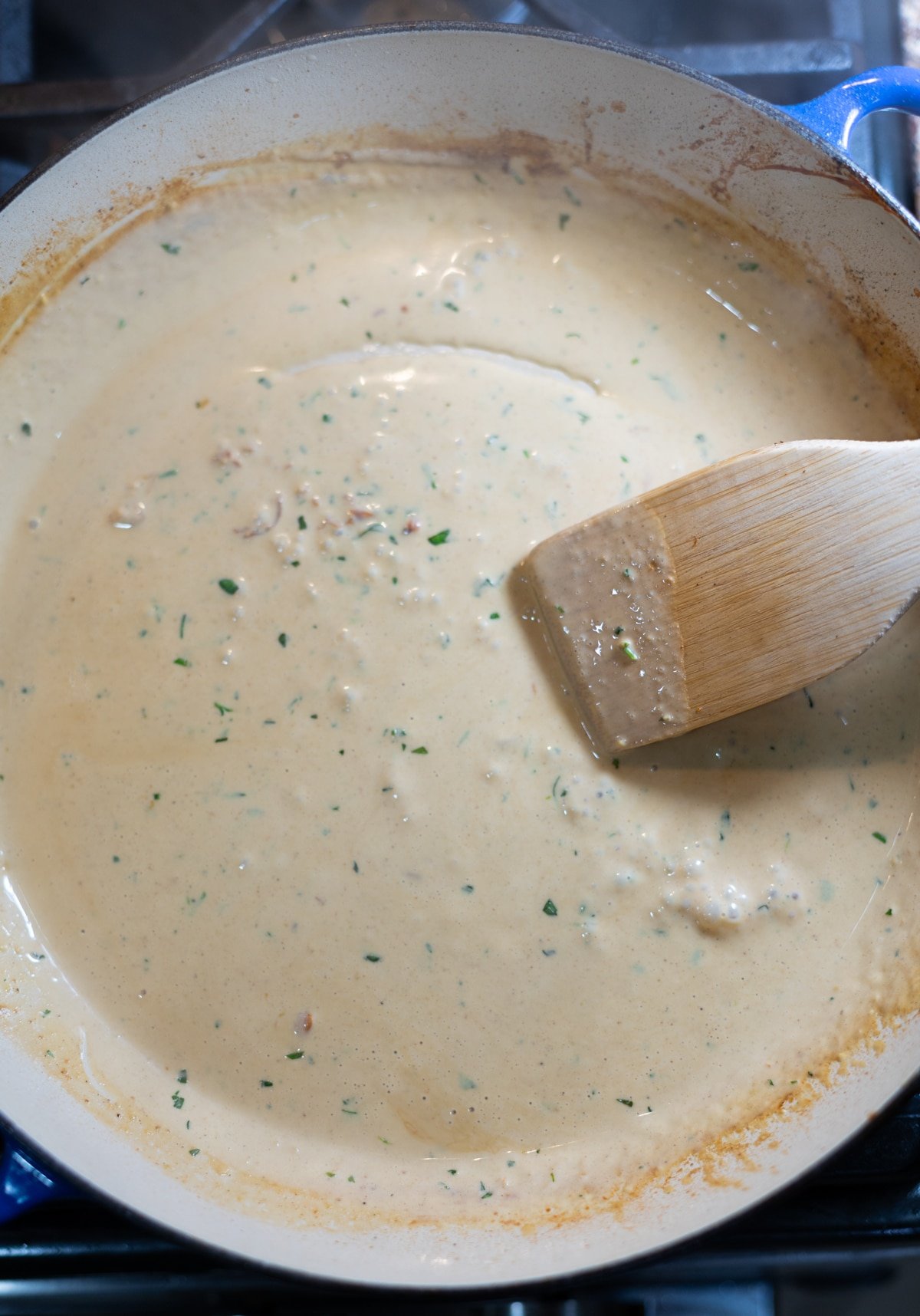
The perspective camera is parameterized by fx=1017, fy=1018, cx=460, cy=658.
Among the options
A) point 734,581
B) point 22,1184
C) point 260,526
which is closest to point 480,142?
point 260,526

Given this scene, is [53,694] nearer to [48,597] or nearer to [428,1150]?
[48,597]

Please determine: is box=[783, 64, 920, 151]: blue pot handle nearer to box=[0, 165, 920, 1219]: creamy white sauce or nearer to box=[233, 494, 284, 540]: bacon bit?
box=[0, 165, 920, 1219]: creamy white sauce

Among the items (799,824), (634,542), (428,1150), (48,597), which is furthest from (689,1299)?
(48,597)

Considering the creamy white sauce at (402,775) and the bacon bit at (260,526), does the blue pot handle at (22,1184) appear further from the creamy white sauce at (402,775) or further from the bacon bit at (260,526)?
the bacon bit at (260,526)

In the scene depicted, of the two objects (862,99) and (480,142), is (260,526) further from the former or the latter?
(862,99)

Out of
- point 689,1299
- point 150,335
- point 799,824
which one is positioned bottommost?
point 689,1299

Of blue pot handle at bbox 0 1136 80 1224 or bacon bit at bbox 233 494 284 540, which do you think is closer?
blue pot handle at bbox 0 1136 80 1224

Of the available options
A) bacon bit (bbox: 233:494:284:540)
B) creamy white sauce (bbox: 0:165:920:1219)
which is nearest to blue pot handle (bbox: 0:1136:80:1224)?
creamy white sauce (bbox: 0:165:920:1219)
